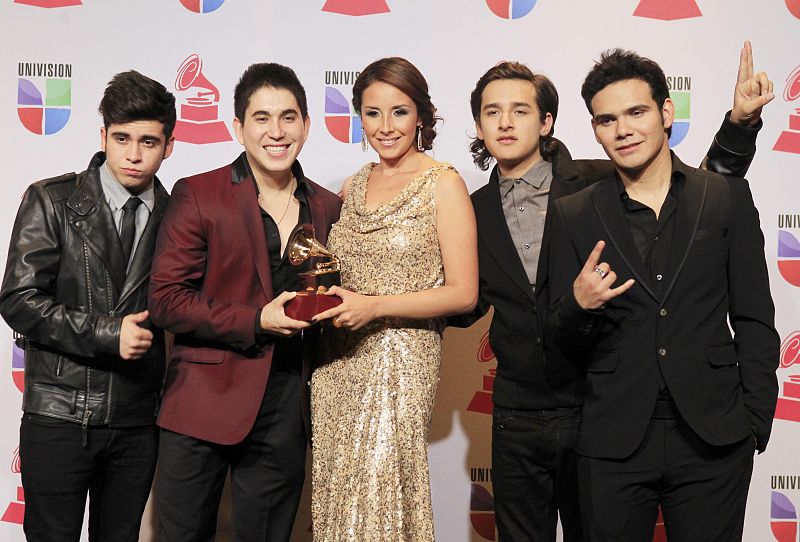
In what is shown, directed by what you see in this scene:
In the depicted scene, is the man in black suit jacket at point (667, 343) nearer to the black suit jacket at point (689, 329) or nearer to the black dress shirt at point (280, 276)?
the black suit jacket at point (689, 329)

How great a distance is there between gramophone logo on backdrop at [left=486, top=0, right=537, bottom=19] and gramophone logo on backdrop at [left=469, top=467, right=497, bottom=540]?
2139 millimetres

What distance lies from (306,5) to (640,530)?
2735 millimetres

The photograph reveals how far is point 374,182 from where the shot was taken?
296cm

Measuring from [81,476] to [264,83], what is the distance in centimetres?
147

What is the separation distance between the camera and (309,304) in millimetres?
2623

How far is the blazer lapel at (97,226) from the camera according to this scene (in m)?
2.86

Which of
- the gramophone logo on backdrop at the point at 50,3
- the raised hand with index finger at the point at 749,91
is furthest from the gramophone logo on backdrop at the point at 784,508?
the gramophone logo on backdrop at the point at 50,3

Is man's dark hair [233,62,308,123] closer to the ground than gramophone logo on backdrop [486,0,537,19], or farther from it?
closer to the ground

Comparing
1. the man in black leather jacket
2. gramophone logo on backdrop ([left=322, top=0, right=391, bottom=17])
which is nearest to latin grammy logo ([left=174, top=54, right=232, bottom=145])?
gramophone logo on backdrop ([left=322, top=0, right=391, bottom=17])

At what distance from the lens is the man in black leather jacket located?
278 cm

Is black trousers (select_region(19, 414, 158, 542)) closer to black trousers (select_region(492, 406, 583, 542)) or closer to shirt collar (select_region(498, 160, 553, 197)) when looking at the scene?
black trousers (select_region(492, 406, 583, 542))

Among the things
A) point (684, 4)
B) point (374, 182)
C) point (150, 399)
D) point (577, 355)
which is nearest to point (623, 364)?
point (577, 355)

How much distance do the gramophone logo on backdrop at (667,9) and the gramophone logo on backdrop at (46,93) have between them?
106 inches

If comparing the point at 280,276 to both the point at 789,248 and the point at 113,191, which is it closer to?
the point at 113,191
